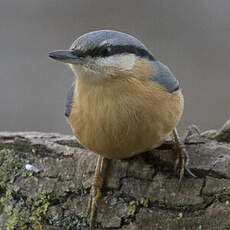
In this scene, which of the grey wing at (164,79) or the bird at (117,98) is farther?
the grey wing at (164,79)

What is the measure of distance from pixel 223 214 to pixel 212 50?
3.49 meters

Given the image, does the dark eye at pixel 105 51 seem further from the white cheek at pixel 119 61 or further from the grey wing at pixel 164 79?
the grey wing at pixel 164 79

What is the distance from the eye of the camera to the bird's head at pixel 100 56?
8.87ft

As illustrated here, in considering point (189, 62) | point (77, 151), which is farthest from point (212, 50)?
point (77, 151)

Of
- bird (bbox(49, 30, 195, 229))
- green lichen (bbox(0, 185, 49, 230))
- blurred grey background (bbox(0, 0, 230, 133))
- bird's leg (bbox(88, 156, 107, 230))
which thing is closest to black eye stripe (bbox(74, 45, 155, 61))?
bird (bbox(49, 30, 195, 229))

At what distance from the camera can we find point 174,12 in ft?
20.0

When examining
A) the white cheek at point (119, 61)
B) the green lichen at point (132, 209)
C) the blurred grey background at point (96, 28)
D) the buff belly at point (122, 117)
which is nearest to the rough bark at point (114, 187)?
the green lichen at point (132, 209)

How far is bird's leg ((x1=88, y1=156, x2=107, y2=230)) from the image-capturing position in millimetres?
3002

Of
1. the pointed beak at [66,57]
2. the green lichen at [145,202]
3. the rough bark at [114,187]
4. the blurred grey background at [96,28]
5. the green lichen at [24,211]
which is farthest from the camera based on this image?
the blurred grey background at [96,28]

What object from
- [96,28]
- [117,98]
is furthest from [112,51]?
[96,28]

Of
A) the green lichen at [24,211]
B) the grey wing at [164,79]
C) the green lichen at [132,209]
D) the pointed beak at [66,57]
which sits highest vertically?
the pointed beak at [66,57]

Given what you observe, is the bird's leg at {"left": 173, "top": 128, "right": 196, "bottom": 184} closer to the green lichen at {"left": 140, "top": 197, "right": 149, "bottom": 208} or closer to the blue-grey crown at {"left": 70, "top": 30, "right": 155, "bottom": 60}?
the green lichen at {"left": 140, "top": 197, "right": 149, "bottom": 208}

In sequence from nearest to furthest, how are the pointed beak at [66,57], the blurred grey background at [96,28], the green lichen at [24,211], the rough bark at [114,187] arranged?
the pointed beak at [66,57]
the rough bark at [114,187]
the green lichen at [24,211]
the blurred grey background at [96,28]

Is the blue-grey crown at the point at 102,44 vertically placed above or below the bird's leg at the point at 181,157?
above
